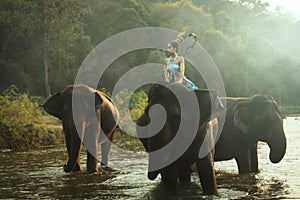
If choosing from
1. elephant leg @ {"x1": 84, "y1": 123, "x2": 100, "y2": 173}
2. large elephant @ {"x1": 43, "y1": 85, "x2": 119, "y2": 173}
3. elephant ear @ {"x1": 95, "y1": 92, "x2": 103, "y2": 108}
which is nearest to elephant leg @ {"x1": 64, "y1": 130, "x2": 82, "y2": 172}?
large elephant @ {"x1": 43, "y1": 85, "x2": 119, "y2": 173}

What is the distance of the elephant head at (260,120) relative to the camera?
26.9 ft

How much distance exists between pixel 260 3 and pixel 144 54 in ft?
162

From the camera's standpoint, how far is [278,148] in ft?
26.2

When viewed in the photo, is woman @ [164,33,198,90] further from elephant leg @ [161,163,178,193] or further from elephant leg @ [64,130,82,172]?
elephant leg @ [64,130,82,172]

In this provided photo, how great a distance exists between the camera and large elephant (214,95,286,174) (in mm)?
8156

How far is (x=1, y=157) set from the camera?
13.6 metres

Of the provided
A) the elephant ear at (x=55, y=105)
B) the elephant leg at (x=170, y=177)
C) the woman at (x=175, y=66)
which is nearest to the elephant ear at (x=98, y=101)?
the elephant ear at (x=55, y=105)

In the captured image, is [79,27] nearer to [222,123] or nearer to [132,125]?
[132,125]

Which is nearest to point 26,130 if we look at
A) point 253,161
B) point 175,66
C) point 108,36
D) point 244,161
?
point 253,161

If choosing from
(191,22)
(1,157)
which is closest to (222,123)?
(1,157)

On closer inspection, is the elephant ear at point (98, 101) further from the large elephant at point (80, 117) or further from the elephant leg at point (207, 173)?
the elephant leg at point (207, 173)

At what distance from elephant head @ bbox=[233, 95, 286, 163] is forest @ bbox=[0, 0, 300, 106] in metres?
27.2

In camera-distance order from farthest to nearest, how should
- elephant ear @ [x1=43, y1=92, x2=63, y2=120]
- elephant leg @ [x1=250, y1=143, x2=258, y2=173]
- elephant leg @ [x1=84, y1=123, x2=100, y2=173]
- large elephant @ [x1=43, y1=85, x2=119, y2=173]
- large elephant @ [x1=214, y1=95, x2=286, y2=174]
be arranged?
elephant ear @ [x1=43, y1=92, x2=63, y2=120] → elephant leg @ [x1=84, y1=123, x2=100, y2=173] → large elephant @ [x1=43, y1=85, x2=119, y2=173] → elephant leg @ [x1=250, y1=143, x2=258, y2=173] → large elephant @ [x1=214, y1=95, x2=286, y2=174]

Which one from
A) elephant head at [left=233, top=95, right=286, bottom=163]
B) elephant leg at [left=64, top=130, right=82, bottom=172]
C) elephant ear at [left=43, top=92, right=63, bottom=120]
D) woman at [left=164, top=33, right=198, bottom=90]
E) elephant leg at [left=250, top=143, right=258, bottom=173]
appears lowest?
elephant leg at [left=250, top=143, right=258, bottom=173]
